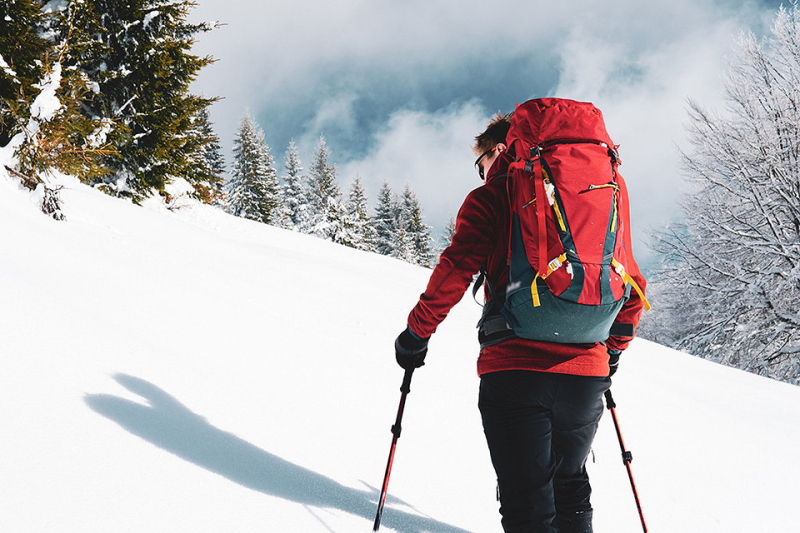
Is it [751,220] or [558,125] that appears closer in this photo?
[558,125]

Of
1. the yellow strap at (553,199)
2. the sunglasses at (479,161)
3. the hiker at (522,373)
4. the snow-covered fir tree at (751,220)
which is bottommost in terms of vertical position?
the hiker at (522,373)

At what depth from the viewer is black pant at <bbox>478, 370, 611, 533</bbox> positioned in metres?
1.46

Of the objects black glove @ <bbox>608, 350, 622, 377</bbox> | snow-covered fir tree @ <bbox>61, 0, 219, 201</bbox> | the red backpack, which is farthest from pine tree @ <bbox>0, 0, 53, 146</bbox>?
black glove @ <bbox>608, 350, 622, 377</bbox>

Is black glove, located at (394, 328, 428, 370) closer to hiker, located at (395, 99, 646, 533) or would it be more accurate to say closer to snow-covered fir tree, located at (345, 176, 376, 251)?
hiker, located at (395, 99, 646, 533)

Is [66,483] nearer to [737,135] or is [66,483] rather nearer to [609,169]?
[609,169]

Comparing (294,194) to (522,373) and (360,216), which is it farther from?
(522,373)

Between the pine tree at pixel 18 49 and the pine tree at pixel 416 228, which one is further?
the pine tree at pixel 416 228

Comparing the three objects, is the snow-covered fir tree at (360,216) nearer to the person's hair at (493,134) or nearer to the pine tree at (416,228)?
the pine tree at (416,228)

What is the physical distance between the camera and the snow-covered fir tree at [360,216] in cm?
3531

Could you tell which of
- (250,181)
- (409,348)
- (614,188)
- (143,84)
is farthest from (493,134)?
(250,181)

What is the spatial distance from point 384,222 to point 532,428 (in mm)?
37987

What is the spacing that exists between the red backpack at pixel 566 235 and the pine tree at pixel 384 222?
37268 millimetres

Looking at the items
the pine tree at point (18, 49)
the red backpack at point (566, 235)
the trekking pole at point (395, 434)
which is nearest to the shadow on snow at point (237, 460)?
the trekking pole at point (395, 434)

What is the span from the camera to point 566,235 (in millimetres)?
1446
